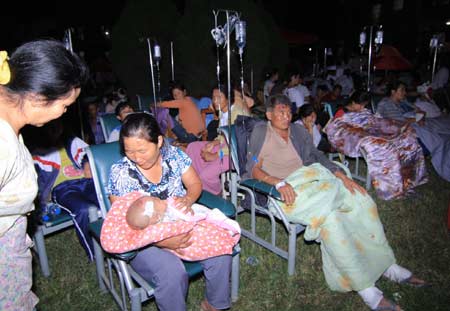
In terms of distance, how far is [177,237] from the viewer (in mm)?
1993

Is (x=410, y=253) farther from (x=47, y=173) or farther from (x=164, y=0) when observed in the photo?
(x=164, y=0)

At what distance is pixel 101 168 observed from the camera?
2492mm

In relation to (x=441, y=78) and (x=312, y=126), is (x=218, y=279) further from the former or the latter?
(x=441, y=78)

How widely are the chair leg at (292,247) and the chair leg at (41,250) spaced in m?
1.98

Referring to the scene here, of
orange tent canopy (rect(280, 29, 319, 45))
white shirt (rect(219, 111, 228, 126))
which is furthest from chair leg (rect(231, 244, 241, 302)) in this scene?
orange tent canopy (rect(280, 29, 319, 45))

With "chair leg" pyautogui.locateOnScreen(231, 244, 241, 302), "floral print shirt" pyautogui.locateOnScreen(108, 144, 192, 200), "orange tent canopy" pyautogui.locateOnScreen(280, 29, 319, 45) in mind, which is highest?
"orange tent canopy" pyautogui.locateOnScreen(280, 29, 319, 45)

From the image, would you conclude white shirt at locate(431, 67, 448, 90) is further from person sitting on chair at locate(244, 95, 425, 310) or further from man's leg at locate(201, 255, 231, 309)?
man's leg at locate(201, 255, 231, 309)

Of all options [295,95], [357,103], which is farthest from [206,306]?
[295,95]

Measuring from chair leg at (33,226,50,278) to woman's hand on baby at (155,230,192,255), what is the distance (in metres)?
1.27

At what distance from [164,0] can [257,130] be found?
730 cm

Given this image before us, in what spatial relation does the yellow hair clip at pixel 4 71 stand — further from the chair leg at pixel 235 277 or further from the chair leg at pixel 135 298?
the chair leg at pixel 235 277

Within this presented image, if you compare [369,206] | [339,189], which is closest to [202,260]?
[339,189]

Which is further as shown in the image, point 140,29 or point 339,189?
point 140,29

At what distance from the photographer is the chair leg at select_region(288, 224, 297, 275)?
266cm
